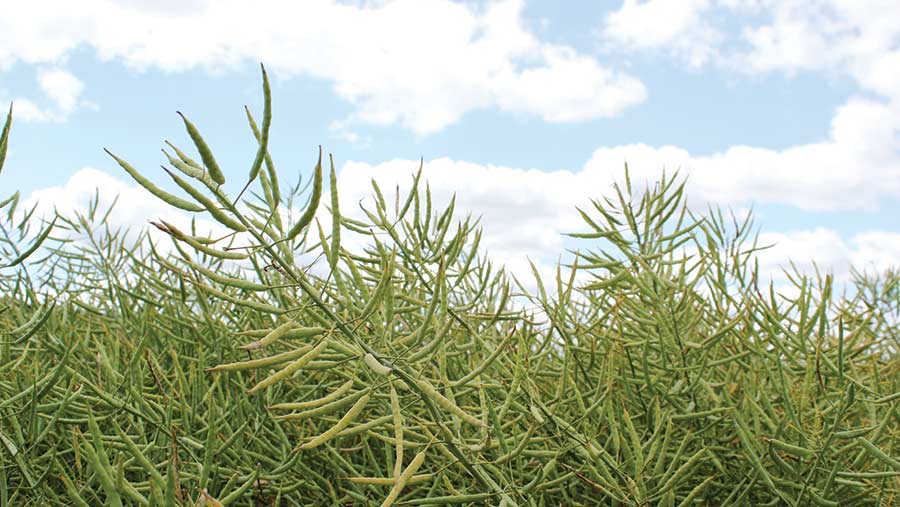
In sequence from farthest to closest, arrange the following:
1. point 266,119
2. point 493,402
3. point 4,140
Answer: point 493,402 → point 4,140 → point 266,119

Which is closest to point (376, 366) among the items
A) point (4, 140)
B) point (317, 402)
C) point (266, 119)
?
point (317, 402)

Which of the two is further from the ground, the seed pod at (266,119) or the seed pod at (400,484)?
the seed pod at (266,119)

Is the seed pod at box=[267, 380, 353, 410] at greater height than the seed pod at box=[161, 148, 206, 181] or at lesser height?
lesser

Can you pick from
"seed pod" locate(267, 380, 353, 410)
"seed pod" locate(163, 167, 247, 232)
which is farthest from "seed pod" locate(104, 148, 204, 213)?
"seed pod" locate(267, 380, 353, 410)

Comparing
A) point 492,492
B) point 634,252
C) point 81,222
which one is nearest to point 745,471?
point 634,252

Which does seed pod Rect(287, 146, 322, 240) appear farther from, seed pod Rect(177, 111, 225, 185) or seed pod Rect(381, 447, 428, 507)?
seed pod Rect(381, 447, 428, 507)

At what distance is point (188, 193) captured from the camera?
428 mm

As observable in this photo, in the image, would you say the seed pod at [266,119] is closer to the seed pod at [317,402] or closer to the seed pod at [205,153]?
the seed pod at [205,153]

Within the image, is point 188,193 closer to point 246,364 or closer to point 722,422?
point 246,364

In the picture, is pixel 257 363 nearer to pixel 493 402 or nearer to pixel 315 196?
pixel 315 196

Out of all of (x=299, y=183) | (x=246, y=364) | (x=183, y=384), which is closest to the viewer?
(x=246, y=364)

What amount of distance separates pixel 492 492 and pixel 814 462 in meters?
0.37

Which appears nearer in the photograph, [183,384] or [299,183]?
[183,384]

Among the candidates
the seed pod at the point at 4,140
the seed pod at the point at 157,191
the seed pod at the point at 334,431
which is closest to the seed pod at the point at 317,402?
the seed pod at the point at 334,431
